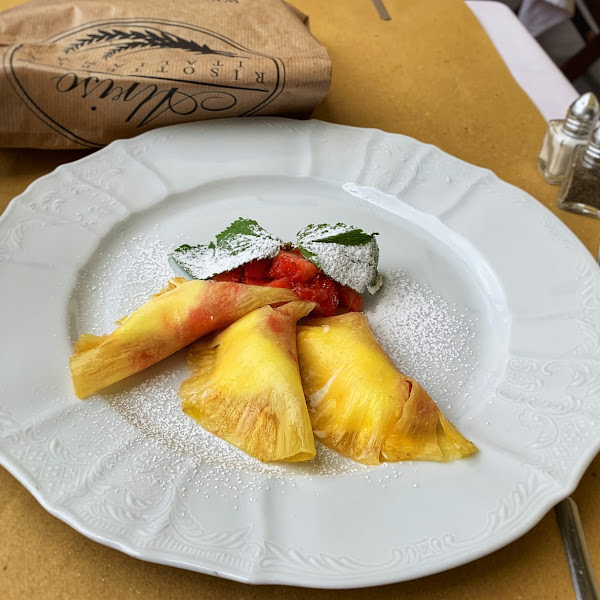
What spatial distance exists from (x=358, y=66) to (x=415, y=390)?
47.6 inches

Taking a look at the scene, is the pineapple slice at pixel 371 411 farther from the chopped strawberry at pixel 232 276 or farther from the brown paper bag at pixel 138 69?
the brown paper bag at pixel 138 69

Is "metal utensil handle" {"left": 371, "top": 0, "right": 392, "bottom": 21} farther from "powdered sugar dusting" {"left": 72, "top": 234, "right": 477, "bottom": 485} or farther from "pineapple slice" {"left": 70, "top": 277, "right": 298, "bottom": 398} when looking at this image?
"pineapple slice" {"left": 70, "top": 277, "right": 298, "bottom": 398}

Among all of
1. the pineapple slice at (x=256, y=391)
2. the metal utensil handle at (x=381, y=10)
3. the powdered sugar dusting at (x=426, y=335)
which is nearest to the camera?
the pineapple slice at (x=256, y=391)

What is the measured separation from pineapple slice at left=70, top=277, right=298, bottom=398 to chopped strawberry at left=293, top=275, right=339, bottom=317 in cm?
2

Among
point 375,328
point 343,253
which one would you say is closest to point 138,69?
point 343,253

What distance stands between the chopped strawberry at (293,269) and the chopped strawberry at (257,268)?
10 millimetres

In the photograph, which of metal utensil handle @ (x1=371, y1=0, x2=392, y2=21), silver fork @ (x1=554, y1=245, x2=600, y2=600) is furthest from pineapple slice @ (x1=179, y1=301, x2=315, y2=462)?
metal utensil handle @ (x1=371, y1=0, x2=392, y2=21)

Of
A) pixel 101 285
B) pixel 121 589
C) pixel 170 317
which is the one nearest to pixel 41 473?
pixel 121 589

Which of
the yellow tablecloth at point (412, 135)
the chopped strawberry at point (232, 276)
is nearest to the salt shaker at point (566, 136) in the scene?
the yellow tablecloth at point (412, 135)

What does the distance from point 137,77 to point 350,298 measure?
0.67 meters

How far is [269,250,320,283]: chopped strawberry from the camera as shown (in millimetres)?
1096

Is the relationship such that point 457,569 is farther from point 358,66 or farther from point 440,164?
point 358,66

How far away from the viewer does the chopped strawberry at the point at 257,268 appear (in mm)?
1098

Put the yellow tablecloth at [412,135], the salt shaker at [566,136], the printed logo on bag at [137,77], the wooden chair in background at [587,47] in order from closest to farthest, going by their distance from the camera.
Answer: the yellow tablecloth at [412,135] < the printed logo on bag at [137,77] < the salt shaker at [566,136] < the wooden chair in background at [587,47]
